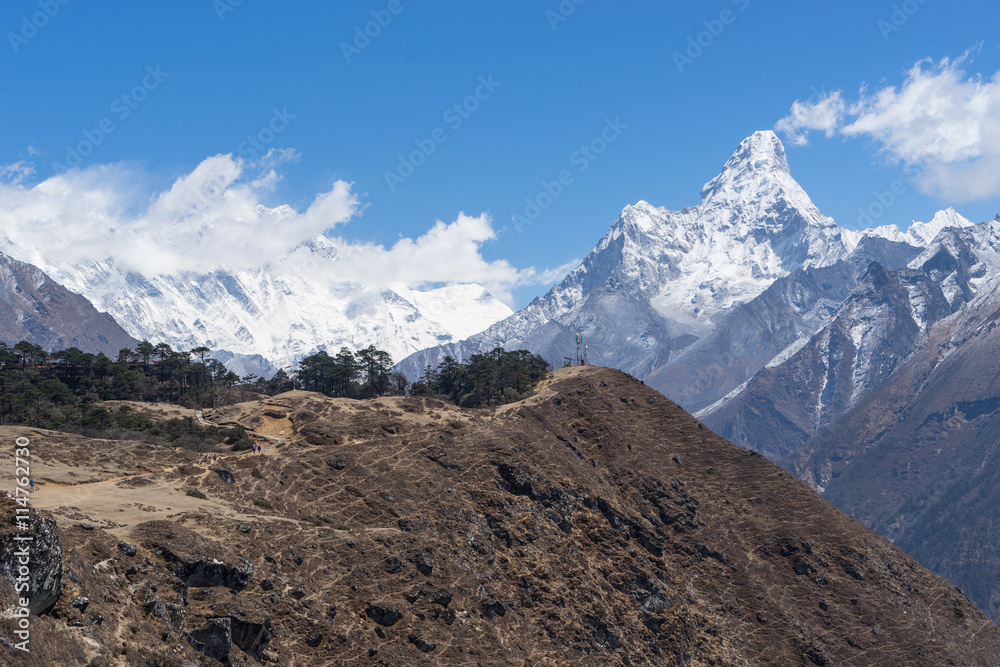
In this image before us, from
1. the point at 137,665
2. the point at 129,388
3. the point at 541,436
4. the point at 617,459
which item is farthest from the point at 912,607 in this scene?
the point at 129,388

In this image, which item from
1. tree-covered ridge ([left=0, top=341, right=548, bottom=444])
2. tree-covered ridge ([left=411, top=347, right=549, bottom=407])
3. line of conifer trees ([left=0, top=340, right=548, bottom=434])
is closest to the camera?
tree-covered ridge ([left=0, top=341, right=548, bottom=444])

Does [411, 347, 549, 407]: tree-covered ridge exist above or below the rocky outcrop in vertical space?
above

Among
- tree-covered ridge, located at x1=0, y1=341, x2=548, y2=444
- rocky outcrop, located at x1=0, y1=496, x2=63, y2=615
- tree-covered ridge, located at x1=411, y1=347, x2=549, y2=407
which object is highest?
tree-covered ridge, located at x1=411, y1=347, x2=549, y2=407

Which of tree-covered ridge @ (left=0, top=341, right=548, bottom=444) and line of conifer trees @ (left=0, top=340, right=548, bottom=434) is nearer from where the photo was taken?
tree-covered ridge @ (left=0, top=341, right=548, bottom=444)

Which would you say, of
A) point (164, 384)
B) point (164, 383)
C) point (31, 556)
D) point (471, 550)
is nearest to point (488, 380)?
point (164, 384)

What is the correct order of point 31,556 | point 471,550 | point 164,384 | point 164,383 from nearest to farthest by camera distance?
1. point 31,556
2. point 471,550
3. point 164,384
4. point 164,383

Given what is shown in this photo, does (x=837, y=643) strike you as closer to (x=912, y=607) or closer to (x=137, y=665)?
(x=912, y=607)

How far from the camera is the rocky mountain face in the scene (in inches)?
2356

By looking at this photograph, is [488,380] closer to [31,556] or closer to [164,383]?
[164,383]

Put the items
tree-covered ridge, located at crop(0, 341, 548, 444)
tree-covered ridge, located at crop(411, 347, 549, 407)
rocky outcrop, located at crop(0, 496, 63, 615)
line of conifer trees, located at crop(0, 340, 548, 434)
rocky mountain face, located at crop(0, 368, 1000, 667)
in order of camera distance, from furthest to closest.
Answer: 1. tree-covered ridge, located at crop(411, 347, 549, 407)
2. line of conifer trees, located at crop(0, 340, 548, 434)
3. tree-covered ridge, located at crop(0, 341, 548, 444)
4. rocky mountain face, located at crop(0, 368, 1000, 667)
5. rocky outcrop, located at crop(0, 496, 63, 615)

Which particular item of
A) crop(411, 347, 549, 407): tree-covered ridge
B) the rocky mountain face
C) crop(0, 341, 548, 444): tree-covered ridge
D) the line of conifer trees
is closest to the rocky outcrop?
the rocky mountain face

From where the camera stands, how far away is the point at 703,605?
369 ft

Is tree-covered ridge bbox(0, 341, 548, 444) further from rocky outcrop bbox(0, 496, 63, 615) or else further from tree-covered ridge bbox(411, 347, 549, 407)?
rocky outcrop bbox(0, 496, 63, 615)

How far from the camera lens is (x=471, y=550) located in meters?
93.6
